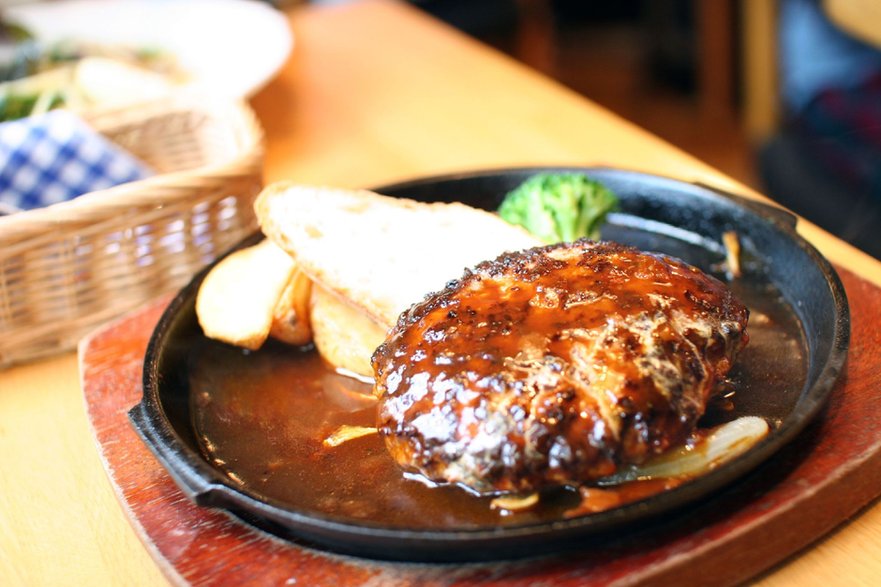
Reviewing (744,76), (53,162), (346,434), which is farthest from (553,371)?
(744,76)

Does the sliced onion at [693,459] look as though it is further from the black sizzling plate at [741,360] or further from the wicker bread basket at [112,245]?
the wicker bread basket at [112,245]

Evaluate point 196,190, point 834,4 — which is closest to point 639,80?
point 834,4

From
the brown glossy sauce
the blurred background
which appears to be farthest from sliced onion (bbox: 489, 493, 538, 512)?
the blurred background

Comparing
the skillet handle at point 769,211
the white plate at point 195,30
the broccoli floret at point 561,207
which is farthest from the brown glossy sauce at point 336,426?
the white plate at point 195,30

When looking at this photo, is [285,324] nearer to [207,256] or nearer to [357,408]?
[357,408]

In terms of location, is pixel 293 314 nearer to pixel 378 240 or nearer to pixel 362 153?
pixel 378 240

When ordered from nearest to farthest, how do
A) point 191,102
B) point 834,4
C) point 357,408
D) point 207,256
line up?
point 357,408 < point 207,256 < point 191,102 < point 834,4
